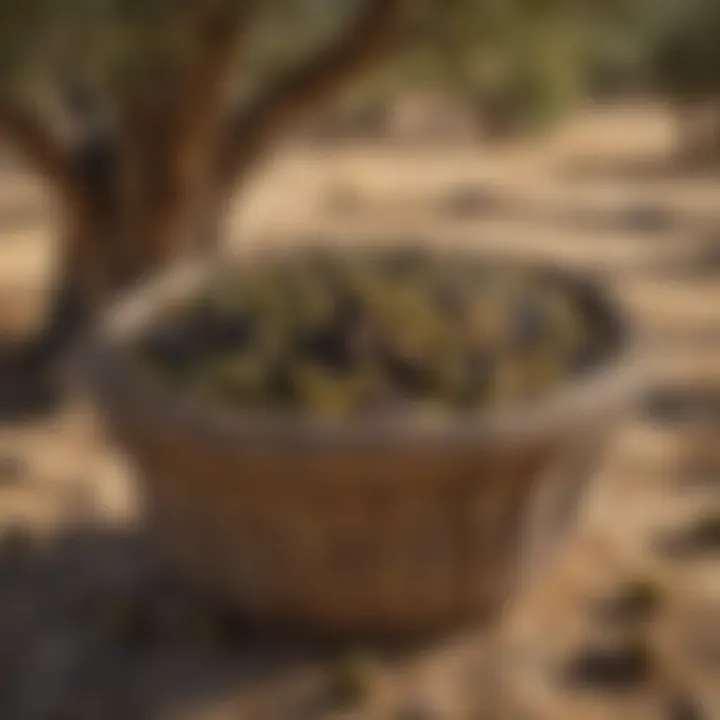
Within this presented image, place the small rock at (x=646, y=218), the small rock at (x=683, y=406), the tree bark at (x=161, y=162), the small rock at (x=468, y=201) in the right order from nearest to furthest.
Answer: the tree bark at (x=161, y=162)
the small rock at (x=683, y=406)
the small rock at (x=646, y=218)
the small rock at (x=468, y=201)

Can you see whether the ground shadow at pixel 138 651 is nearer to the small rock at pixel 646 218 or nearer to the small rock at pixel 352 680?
the small rock at pixel 352 680

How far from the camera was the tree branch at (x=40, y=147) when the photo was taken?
4438 millimetres

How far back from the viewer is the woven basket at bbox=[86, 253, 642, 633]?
9.42 ft

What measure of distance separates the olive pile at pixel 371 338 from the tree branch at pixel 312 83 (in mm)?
851

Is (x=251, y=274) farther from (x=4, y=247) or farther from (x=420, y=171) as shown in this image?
(x=420, y=171)

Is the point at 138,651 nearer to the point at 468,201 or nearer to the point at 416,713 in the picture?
the point at 416,713

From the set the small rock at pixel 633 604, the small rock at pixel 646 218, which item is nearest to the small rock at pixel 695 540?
the small rock at pixel 633 604

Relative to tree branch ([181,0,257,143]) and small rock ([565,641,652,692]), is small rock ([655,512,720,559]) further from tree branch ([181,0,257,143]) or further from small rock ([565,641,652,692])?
tree branch ([181,0,257,143])

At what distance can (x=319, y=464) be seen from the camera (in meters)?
2.86

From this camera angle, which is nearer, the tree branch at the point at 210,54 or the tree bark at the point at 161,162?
the tree branch at the point at 210,54

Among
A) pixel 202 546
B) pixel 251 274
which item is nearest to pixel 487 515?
pixel 202 546

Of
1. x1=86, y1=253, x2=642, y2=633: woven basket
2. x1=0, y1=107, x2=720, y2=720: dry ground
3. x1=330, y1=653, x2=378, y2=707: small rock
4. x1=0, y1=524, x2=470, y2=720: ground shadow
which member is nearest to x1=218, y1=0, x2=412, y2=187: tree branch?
x1=0, y1=107, x2=720, y2=720: dry ground

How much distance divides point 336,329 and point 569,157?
6.48 m

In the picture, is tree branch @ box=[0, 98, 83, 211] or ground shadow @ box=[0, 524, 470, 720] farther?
tree branch @ box=[0, 98, 83, 211]
